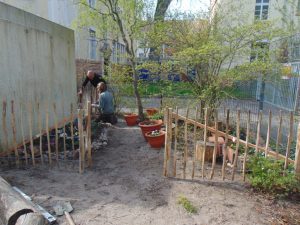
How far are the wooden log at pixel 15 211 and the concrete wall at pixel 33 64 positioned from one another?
222 cm

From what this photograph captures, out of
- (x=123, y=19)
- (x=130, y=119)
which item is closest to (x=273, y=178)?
(x=130, y=119)

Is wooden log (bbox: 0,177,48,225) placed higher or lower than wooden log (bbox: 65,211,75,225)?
higher

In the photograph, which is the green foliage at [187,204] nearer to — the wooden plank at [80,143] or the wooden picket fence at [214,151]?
the wooden picket fence at [214,151]

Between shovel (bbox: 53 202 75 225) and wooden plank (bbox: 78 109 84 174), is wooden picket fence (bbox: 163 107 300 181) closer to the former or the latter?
wooden plank (bbox: 78 109 84 174)

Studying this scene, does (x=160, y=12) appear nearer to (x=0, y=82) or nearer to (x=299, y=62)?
(x=299, y=62)

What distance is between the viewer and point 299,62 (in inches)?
238

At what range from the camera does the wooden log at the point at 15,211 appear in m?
2.54

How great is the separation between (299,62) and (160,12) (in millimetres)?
4379

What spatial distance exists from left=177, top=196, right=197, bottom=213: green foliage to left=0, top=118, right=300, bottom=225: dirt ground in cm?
6

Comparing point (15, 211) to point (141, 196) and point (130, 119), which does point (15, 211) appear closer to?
point (141, 196)

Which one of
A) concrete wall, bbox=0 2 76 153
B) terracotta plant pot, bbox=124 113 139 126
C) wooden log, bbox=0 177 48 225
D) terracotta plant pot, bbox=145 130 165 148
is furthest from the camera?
terracotta plant pot, bbox=124 113 139 126

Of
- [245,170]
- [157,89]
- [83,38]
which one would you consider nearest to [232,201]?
[245,170]

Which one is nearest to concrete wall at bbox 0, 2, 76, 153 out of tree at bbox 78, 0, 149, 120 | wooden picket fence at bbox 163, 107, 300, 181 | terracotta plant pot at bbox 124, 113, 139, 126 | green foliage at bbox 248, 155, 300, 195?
tree at bbox 78, 0, 149, 120

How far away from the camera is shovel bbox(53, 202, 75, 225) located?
3.34 meters
